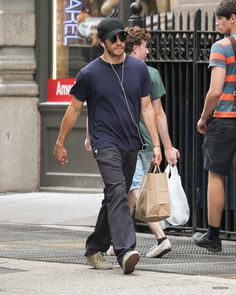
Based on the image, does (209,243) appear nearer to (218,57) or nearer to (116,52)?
(218,57)

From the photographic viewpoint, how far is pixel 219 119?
9383 mm

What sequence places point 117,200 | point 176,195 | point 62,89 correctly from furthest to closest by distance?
point 62,89, point 176,195, point 117,200

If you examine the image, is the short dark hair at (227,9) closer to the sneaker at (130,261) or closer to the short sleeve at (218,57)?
the short sleeve at (218,57)

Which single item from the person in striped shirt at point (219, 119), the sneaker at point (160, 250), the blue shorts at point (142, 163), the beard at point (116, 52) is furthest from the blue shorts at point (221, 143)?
the beard at point (116, 52)

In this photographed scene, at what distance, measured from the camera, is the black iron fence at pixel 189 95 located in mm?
10523

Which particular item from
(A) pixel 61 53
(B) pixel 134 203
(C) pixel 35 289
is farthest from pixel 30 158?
(C) pixel 35 289

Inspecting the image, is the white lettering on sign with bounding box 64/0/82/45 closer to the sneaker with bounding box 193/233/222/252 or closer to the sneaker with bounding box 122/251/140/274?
the sneaker with bounding box 193/233/222/252

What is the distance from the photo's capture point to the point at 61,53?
48.7 ft

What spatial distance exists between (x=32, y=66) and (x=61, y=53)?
414 mm

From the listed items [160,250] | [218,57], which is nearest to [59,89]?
[218,57]

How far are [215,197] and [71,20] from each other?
5.73 metres

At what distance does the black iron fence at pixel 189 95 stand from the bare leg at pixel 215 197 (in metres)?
0.88

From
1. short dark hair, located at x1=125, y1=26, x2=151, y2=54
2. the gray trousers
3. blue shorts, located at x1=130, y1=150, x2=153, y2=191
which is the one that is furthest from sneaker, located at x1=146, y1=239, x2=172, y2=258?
short dark hair, located at x1=125, y1=26, x2=151, y2=54

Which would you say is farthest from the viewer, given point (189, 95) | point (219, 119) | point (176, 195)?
point (189, 95)
